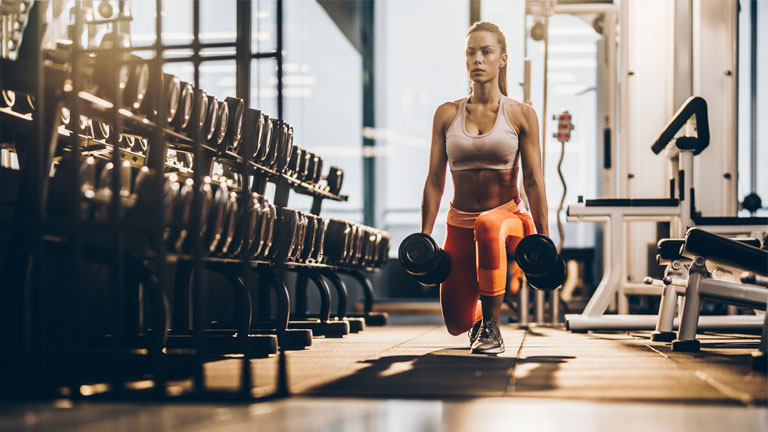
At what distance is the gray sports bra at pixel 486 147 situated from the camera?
10.8 ft

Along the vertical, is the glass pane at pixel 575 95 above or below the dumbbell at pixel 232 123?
above

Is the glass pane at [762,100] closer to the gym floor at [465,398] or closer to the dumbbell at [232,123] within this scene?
the gym floor at [465,398]

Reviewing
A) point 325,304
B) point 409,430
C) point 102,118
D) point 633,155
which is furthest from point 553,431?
point 633,155

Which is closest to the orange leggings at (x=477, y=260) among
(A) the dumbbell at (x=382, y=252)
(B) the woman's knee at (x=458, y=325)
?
(B) the woman's knee at (x=458, y=325)

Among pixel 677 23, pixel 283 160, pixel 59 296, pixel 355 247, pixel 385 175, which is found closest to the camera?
pixel 59 296

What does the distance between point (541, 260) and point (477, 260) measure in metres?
0.29

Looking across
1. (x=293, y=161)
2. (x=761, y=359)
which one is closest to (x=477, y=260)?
(x=761, y=359)

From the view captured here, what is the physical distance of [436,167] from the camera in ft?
11.4

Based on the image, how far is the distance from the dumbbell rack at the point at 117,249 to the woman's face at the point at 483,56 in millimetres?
1088

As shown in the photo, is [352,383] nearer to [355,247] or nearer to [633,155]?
[355,247]

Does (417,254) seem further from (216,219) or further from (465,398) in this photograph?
(465,398)

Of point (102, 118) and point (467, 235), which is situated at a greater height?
point (102, 118)

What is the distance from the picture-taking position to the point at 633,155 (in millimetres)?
5973

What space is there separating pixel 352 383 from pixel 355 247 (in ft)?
9.62
